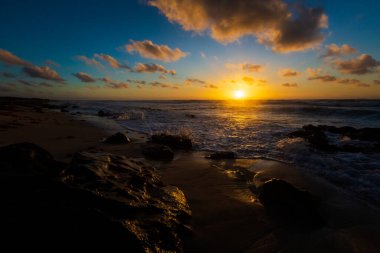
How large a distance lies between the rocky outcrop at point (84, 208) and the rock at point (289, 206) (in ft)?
4.28

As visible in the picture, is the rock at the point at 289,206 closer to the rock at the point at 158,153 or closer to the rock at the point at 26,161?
the rock at the point at 26,161

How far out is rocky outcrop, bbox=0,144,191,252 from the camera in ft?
6.03

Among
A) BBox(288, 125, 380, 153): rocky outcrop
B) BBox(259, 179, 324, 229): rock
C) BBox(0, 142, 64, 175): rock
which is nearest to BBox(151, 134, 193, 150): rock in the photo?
BBox(288, 125, 380, 153): rocky outcrop

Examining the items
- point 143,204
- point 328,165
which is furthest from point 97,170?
point 328,165

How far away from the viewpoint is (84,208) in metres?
2.17

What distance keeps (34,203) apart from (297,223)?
3100mm

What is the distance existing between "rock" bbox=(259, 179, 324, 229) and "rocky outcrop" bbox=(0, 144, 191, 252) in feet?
4.28

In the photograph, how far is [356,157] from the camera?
21.9 feet

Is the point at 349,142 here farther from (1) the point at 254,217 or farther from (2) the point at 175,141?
(1) the point at 254,217

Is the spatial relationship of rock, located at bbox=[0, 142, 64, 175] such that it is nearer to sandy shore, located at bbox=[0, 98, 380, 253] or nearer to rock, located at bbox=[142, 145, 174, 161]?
sandy shore, located at bbox=[0, 98, 380, 253]

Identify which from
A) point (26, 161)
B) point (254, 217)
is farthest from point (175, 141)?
point (26, 161)

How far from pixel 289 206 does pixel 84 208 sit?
2.77 metres

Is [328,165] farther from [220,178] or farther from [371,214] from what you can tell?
[220,178]

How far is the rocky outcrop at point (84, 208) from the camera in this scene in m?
1.84
